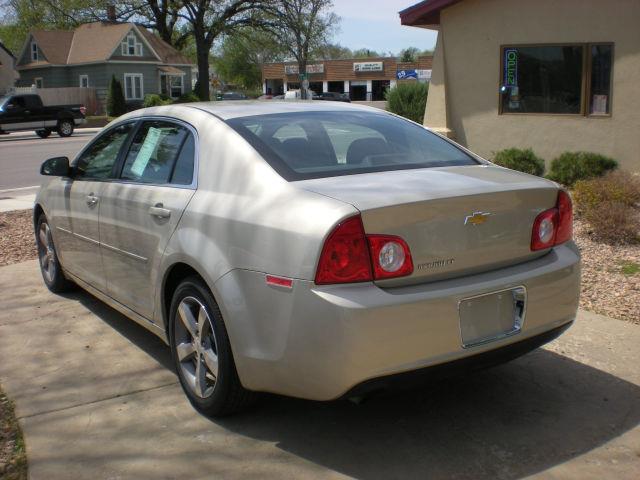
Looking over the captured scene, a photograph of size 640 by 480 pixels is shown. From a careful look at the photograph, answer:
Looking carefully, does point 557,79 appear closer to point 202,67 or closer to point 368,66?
point 202,67

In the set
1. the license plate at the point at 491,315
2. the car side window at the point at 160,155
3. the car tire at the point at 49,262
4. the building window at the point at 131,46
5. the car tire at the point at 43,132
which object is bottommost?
the car tire at the point at 49,262

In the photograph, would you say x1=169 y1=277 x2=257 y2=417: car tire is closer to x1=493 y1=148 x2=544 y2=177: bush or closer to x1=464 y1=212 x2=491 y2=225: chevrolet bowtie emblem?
x1=464 y1=212 x2=491 y2=225: chevrolet bowtie emblem

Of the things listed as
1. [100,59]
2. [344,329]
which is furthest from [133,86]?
[344,329]

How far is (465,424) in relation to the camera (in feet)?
12.4

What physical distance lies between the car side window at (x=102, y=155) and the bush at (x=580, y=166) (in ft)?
28.2

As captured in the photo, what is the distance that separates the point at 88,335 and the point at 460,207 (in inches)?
124

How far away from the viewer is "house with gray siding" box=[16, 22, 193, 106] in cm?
4738

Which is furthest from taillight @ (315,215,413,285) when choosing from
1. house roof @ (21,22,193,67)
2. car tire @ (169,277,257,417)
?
house roof @ (21,22,193,67)

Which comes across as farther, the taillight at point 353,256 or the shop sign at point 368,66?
the shop sign at point 368,66

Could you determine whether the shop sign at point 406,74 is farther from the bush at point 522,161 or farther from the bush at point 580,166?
the bush at point 580,166

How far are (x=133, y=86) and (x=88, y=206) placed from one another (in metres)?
46.3

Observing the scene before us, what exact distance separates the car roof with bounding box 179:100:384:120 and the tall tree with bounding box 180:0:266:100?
43.3 m

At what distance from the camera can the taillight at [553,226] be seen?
3705 millimetres

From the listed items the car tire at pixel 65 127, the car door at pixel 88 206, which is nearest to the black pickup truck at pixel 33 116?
the car tire at pixel 65 127
